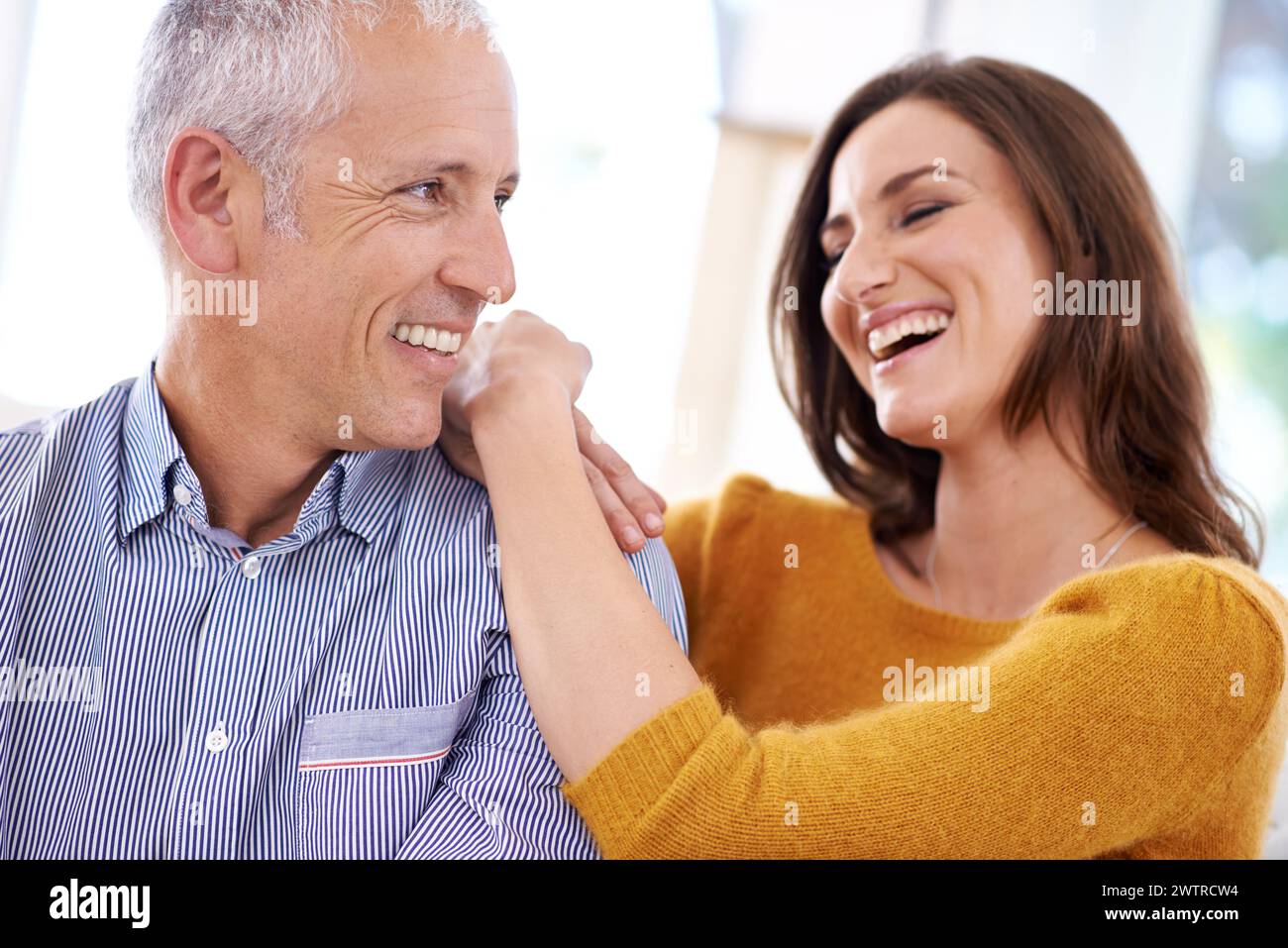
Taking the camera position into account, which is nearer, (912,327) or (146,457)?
(146,457)

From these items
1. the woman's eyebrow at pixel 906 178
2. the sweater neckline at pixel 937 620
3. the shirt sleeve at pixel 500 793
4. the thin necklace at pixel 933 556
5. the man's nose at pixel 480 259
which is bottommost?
the shirt sleeve at pixel 500 793

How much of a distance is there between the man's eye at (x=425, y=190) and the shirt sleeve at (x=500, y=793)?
1.54 feet

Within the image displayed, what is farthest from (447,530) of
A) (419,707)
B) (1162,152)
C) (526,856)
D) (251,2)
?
(1162,152)

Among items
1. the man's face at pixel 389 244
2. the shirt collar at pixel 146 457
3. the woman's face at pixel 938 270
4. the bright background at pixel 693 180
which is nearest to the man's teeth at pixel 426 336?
the man's face at pixel 389 244

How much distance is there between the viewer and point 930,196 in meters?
1.68

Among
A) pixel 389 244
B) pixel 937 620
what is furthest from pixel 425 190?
pixel 937 620

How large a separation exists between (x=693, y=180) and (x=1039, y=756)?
2.09m

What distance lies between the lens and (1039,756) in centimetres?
116

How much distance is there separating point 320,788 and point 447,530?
0.98ft

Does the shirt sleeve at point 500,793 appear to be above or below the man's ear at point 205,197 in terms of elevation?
below

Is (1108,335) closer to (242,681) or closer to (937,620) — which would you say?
(937,620)

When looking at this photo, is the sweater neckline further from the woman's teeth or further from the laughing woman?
the woman's teeth

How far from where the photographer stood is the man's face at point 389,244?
120cm

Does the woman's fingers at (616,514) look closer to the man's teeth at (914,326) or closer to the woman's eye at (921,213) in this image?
the man's teeth at (914,326)
